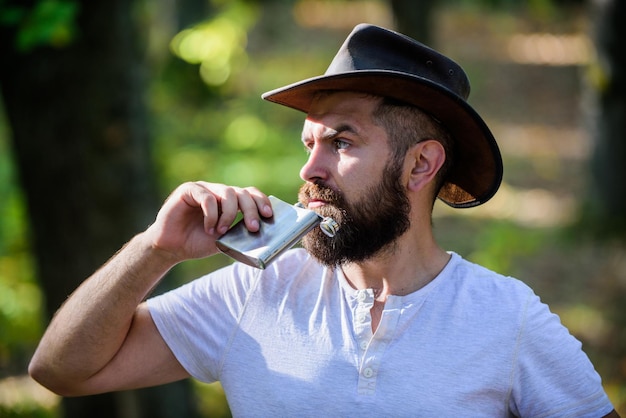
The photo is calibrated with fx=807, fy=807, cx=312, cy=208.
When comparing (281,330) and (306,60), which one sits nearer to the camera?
(281,330)

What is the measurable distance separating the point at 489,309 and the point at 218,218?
0.85 meters

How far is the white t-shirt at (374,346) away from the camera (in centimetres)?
232

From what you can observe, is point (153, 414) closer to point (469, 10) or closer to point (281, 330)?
point (281, 330)

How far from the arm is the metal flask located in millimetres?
33

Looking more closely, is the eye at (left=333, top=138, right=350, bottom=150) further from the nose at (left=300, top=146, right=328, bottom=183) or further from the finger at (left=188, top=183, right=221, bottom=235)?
the finger at (left=188, top=183, right=221, bottom=235)

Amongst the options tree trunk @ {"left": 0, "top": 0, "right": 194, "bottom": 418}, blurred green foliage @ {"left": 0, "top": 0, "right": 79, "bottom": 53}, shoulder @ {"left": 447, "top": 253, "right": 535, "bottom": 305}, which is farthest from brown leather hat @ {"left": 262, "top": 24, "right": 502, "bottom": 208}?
tree trunk @ {"left": 0, "top": 0, "right": 194, "bottom": 418}

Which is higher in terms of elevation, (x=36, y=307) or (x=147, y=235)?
(x=147, y=235)

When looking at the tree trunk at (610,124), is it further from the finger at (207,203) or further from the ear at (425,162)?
the finger at (207,203)

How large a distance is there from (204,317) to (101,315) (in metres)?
0.32

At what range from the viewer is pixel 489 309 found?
2416mm

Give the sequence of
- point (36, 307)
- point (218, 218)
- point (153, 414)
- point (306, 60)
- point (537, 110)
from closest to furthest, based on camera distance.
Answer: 1. point (218, 218)
2. point (153, 414)
3. point (36, 307)
4. point (537, 110)
5. point (306, 60)

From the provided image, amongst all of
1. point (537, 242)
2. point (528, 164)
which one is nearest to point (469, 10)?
point (528, 164)

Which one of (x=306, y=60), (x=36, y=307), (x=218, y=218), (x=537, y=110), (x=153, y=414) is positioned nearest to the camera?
(x=218, y=218)

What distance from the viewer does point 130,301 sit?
95.8 inches
